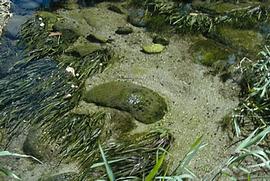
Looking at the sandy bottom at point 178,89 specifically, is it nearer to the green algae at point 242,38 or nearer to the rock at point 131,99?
the rock at point 131,99

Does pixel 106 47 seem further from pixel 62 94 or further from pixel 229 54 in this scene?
pixel 229 54

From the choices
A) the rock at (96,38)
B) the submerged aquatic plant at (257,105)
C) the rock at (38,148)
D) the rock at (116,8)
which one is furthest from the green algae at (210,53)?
the rock at (38,148)

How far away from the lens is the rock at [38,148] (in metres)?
3.71

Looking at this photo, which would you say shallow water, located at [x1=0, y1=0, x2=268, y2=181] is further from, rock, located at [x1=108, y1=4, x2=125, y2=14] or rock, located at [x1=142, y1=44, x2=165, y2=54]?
rock, located at [x1=108, y1=4, x2=125, y2=14]

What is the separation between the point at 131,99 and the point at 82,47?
3.09 feet

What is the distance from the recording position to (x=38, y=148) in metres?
3.74

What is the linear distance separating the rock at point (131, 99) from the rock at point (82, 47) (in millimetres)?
510

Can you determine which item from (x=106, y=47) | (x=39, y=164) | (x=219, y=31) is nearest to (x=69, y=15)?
(x=106, y=47)

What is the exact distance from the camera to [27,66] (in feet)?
15.0

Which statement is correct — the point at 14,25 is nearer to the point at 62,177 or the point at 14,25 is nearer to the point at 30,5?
the point at 30,5

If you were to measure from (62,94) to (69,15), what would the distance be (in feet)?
4.22

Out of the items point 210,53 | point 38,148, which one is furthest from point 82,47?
point 38,148

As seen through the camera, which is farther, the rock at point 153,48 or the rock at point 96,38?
the rock at point 96,38

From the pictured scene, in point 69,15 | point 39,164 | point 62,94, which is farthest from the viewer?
point 69,15
